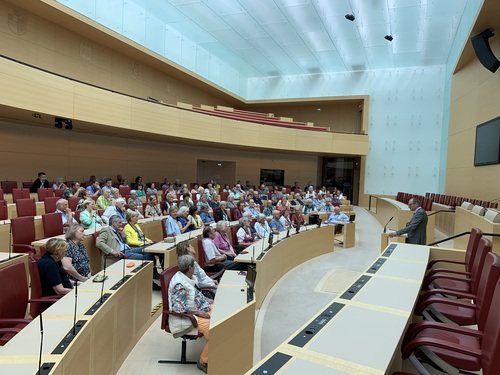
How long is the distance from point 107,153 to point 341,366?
47.3 feet

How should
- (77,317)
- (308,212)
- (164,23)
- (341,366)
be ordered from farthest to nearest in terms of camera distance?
(164,23)
(308,212)
(77,317)
(341,366)

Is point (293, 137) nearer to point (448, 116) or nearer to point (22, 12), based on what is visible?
point (448, 116)

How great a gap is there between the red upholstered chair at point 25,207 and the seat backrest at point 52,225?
1.37 metres

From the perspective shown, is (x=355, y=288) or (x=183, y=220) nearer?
(x=355, y=288)

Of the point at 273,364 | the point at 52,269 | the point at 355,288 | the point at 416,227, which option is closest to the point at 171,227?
the point at 52,269

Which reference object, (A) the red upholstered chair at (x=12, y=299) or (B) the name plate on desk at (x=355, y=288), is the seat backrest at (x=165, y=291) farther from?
(B) the name plate on desk at (x=355, y=288)

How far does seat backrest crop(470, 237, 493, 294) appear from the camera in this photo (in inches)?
123

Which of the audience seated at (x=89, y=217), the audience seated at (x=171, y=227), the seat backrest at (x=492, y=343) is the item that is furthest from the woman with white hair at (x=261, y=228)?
the seat backrest at (x=492, y=343)

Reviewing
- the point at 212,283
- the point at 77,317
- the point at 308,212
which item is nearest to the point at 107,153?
the point at 308,212

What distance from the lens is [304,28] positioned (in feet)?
Answer: 50.7

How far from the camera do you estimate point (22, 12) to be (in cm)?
1109

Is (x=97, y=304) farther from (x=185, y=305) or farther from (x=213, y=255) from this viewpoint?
(x=213, y=255)

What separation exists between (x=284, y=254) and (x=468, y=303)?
4.37 metres

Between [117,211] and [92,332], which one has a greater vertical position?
[117,211]
